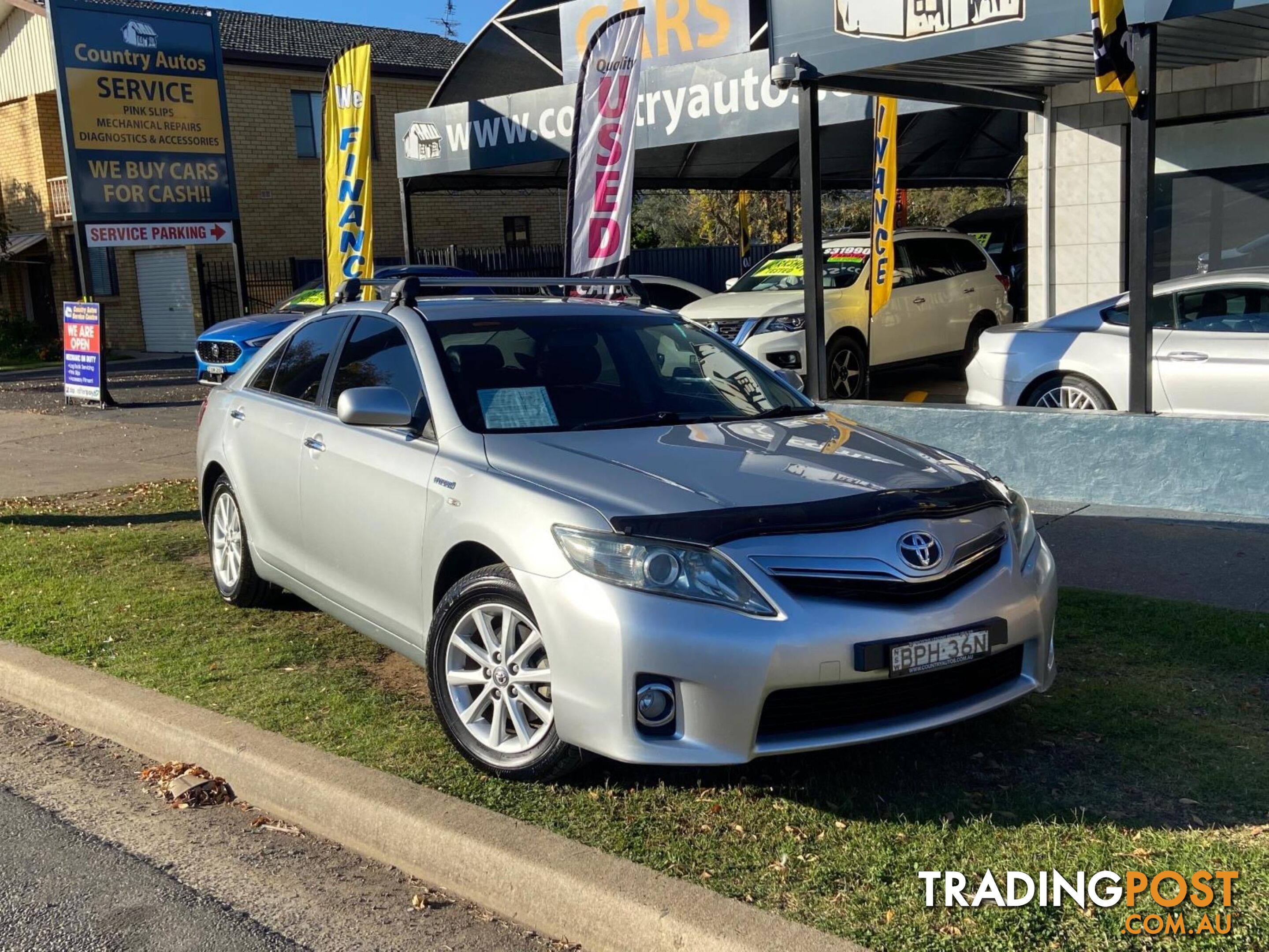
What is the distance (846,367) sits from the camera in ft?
41.9

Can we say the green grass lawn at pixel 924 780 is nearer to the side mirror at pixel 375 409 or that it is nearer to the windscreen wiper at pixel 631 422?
the side mirror at pixel 375 409

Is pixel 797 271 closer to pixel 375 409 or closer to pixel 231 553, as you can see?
pixel 231 553

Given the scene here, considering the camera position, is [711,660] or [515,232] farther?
[515,232]

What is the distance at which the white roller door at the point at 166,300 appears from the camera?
2783 centimetres

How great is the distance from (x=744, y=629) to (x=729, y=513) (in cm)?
37

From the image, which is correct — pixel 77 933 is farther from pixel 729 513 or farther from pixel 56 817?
pixel 729 513

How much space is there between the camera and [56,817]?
14.5ft

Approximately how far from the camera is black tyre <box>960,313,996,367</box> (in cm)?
1431

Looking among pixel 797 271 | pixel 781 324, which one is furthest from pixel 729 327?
pixel 797 271

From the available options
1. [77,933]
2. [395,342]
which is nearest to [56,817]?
[77,933]

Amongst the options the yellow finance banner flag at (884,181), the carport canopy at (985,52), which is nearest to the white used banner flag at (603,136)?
the carport canopy at (985,52)

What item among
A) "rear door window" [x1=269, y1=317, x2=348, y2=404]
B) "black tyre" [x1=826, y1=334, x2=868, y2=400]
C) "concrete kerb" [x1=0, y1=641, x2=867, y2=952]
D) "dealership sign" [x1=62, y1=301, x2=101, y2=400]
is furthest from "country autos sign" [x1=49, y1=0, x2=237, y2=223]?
"concrete kerb" [x1=0, y1=641, x2=867, y2=952]

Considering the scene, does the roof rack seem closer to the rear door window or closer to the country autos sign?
the rear door window

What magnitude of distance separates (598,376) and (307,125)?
2667 centimetres
